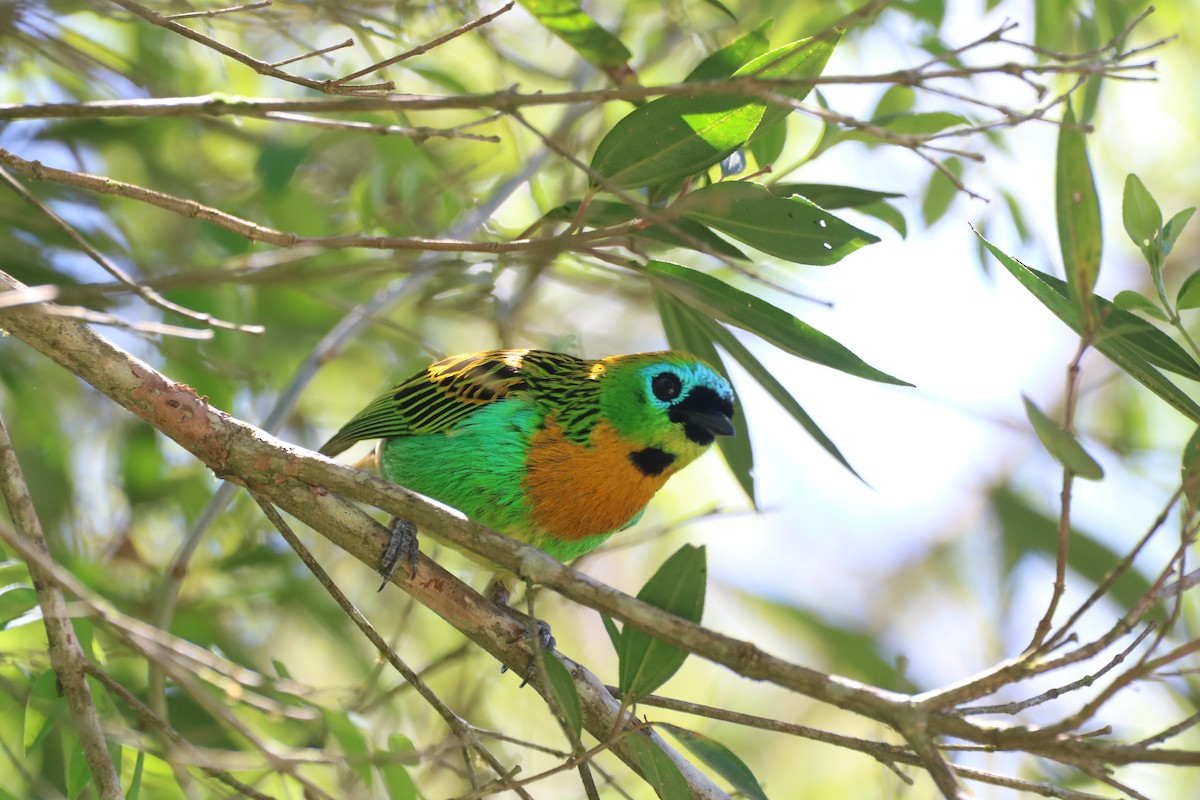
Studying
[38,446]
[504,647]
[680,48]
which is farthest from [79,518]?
[680,48]

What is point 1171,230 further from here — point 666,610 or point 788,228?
point 666,610

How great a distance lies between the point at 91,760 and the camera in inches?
101

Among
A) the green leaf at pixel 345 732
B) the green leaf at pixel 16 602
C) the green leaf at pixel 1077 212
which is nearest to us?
the green leaf at pixel 1077 212

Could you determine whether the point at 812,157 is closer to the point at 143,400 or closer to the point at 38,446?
the point at 143,400

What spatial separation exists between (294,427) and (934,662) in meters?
5.53

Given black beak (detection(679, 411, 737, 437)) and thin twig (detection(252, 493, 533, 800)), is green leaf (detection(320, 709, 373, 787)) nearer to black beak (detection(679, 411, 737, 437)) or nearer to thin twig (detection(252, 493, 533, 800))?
thin twig (detection(252, 493, 533, 800))

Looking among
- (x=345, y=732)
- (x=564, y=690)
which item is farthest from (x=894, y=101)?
(x=345, y=732)

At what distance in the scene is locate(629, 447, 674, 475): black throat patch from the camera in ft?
13.2

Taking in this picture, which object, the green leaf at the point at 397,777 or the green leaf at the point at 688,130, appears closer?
the green leaf at the point at 688,130

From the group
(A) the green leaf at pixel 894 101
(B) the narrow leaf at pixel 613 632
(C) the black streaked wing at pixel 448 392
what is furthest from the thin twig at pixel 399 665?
(A) the green leaf at pixel 894 101

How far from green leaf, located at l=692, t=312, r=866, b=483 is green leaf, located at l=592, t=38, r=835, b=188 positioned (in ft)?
2.42

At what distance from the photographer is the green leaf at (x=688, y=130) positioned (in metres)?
3.01

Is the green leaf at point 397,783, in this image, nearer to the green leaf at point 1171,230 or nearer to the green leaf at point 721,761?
the green leaf at point 721,761

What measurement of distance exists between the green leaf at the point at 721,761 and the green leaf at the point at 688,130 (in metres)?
1.58
